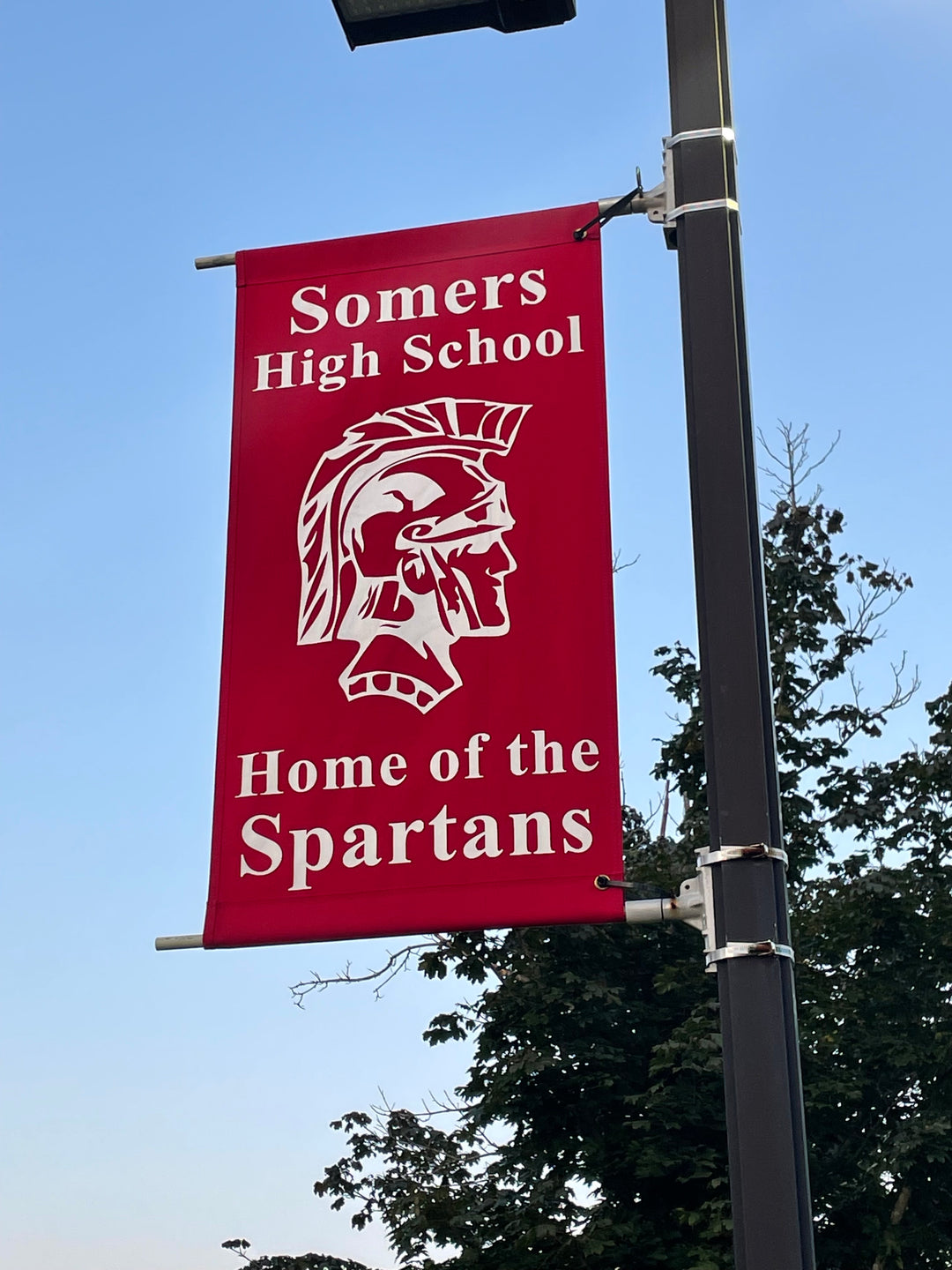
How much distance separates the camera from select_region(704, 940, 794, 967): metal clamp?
3379 mm

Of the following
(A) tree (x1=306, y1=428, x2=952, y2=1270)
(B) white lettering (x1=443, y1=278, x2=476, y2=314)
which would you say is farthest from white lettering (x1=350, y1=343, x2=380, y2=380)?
(A) tree (x1=306, y1=428, x2=952, y2=1270)

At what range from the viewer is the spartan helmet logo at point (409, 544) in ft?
14.8

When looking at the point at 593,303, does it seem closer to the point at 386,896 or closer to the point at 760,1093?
the point at 386,896

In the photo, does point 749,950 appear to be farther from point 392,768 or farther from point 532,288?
point 532,288

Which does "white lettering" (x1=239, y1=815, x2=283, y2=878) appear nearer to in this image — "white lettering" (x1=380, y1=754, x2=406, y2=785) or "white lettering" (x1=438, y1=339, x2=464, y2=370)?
"white lettering" (x1=380, y1=754, x2=406, y2=785)

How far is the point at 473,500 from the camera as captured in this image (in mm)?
4688

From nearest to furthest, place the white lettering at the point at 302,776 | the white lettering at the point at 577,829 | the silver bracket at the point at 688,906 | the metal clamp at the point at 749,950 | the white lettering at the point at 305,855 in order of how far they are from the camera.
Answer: the metal clamp at the point at 749,950 → the silver bracket at the point at 688,906 → the white lettering at the point at 577,829 → the white lettering at the point at 305,855 → the white lettering at the point at 302,776

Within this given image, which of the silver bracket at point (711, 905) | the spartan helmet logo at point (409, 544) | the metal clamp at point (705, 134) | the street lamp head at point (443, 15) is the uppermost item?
the street lamp head at point (443, 15)

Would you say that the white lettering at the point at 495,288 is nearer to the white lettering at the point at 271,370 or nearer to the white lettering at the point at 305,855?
the white lettering at the point at 271,370

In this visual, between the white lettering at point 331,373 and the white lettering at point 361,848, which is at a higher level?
the white lettering at point 331,373

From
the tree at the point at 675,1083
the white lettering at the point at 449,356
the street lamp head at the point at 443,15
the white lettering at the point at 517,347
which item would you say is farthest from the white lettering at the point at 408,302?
the tree at the point at 675,1083

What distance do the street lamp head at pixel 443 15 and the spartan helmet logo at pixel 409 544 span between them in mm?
1050

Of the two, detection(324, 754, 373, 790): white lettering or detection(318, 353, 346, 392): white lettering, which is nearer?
detection(324, 754, 373, 790): white lettering

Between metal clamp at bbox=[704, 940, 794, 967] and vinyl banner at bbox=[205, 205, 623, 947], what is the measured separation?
694 millimetres
